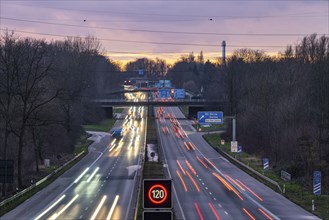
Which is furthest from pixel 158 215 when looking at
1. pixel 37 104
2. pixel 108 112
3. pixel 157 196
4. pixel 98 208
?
pixel 108 112

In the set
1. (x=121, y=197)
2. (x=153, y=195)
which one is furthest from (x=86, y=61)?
(x=153, y=195)

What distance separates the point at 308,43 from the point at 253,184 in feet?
228

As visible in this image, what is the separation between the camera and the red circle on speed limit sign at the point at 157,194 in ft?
33.4

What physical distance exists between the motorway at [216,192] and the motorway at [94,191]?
13.5 ft

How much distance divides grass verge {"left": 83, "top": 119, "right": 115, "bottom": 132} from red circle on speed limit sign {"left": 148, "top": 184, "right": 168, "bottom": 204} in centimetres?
11524

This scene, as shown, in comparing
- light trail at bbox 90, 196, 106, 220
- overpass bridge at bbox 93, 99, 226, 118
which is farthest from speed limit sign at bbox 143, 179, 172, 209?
overpass bridge at bbox 93, 99, 226, 118

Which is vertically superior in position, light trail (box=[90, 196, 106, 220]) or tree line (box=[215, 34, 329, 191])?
tree line (box=[215, 34, 329, 191])

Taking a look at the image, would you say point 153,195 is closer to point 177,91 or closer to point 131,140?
point 131,140

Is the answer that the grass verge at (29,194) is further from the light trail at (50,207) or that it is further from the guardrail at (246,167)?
the guardrail at (246,167)

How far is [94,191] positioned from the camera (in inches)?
1891

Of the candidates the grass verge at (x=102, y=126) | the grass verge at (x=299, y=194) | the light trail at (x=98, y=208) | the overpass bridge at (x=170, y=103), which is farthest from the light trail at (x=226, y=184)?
the overpass bridge at (x=170, y=103)

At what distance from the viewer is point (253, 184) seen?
51625mm

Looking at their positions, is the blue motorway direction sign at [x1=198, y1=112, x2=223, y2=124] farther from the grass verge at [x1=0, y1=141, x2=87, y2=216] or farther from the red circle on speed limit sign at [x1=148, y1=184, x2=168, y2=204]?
the red circle on speed limit sign at [x1=148, y1=184, x2=168, y2=204]

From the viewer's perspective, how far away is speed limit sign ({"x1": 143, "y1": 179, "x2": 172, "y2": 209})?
10.2m
